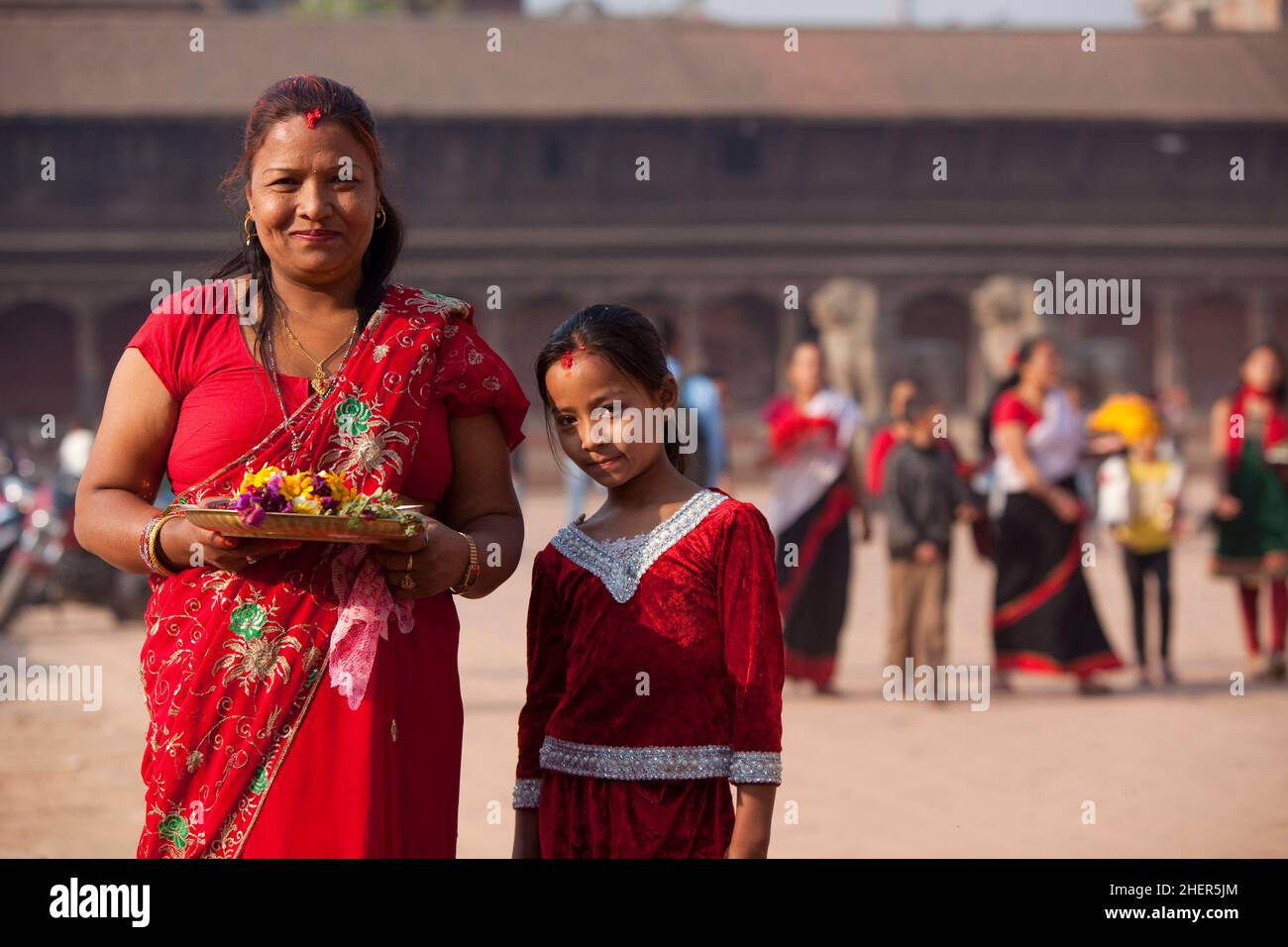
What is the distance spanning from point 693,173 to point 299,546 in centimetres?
2831

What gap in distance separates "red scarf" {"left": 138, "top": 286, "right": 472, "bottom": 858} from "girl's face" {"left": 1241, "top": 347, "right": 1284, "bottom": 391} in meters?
7.48

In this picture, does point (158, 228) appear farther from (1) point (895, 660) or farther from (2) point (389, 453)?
(2) point (389, 453)

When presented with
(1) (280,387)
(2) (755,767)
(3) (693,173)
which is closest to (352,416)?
(1) (280,387)

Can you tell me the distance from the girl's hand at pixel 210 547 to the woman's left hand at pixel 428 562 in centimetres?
14

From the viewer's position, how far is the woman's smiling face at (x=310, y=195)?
2.64 m

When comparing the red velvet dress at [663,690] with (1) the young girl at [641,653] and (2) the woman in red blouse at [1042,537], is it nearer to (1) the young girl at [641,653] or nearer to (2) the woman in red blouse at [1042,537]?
(1) the young girl at [641,653]

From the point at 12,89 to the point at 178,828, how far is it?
2879 cm

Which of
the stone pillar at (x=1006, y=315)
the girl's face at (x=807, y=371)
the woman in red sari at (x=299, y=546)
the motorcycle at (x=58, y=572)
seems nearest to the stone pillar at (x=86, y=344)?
the stone pillar at (x=1006, y=315)

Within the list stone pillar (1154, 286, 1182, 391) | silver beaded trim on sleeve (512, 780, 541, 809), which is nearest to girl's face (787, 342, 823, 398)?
silver beaded trim on sleeve (512, 780, 541, 809)

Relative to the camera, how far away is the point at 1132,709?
825 cm

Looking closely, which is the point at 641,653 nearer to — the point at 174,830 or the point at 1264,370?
the point at 174,830

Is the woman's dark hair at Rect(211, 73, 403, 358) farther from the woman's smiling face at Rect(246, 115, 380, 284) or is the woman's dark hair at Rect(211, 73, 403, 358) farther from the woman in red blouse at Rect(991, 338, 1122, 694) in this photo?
the woman in red blouse at Rect(991, 338, 1122, 694)

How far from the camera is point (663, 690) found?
2.77 m

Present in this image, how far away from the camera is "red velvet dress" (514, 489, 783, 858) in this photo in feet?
8.95
